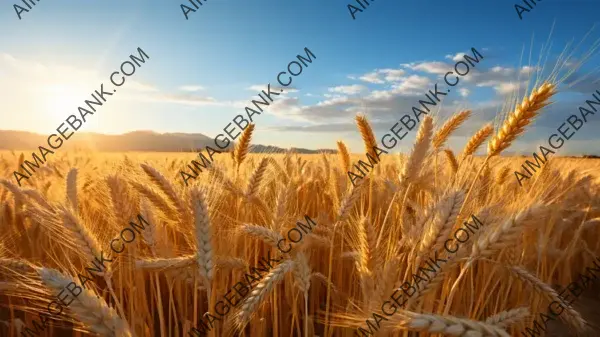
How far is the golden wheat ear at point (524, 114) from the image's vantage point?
6.68 feet

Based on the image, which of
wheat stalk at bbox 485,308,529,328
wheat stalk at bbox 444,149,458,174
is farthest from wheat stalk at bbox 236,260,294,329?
wheat stalk at bbox 444,149,458,174

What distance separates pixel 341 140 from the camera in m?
3.21

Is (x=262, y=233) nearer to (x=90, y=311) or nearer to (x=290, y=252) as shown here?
(x=290, y=252)

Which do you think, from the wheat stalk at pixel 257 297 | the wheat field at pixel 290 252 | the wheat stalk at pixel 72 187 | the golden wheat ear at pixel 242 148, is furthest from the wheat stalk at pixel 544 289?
the wheat stalk at pixel 72 187

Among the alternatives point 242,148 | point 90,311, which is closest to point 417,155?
point 242,148

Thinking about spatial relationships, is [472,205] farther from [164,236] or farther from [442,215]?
[164,236]

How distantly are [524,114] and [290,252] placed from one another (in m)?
1.43

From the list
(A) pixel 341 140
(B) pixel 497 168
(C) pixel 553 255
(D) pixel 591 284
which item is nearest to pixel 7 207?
(A) pixel 341 140

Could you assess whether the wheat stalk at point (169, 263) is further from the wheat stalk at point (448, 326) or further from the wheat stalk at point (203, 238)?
the wheat stalk at point (448, 326)

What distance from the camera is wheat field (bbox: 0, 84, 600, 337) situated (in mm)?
1554

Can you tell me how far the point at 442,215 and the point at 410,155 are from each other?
0.82 metres

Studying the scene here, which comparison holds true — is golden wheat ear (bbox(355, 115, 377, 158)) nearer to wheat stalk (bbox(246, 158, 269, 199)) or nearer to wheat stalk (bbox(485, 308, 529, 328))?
wheat stalk (bbox(246, 158, 269, 199))

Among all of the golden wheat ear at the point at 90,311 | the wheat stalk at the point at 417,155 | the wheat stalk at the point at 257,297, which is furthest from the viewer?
the wheat stalk at the point at 417,155

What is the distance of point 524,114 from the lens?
6.67 ft
